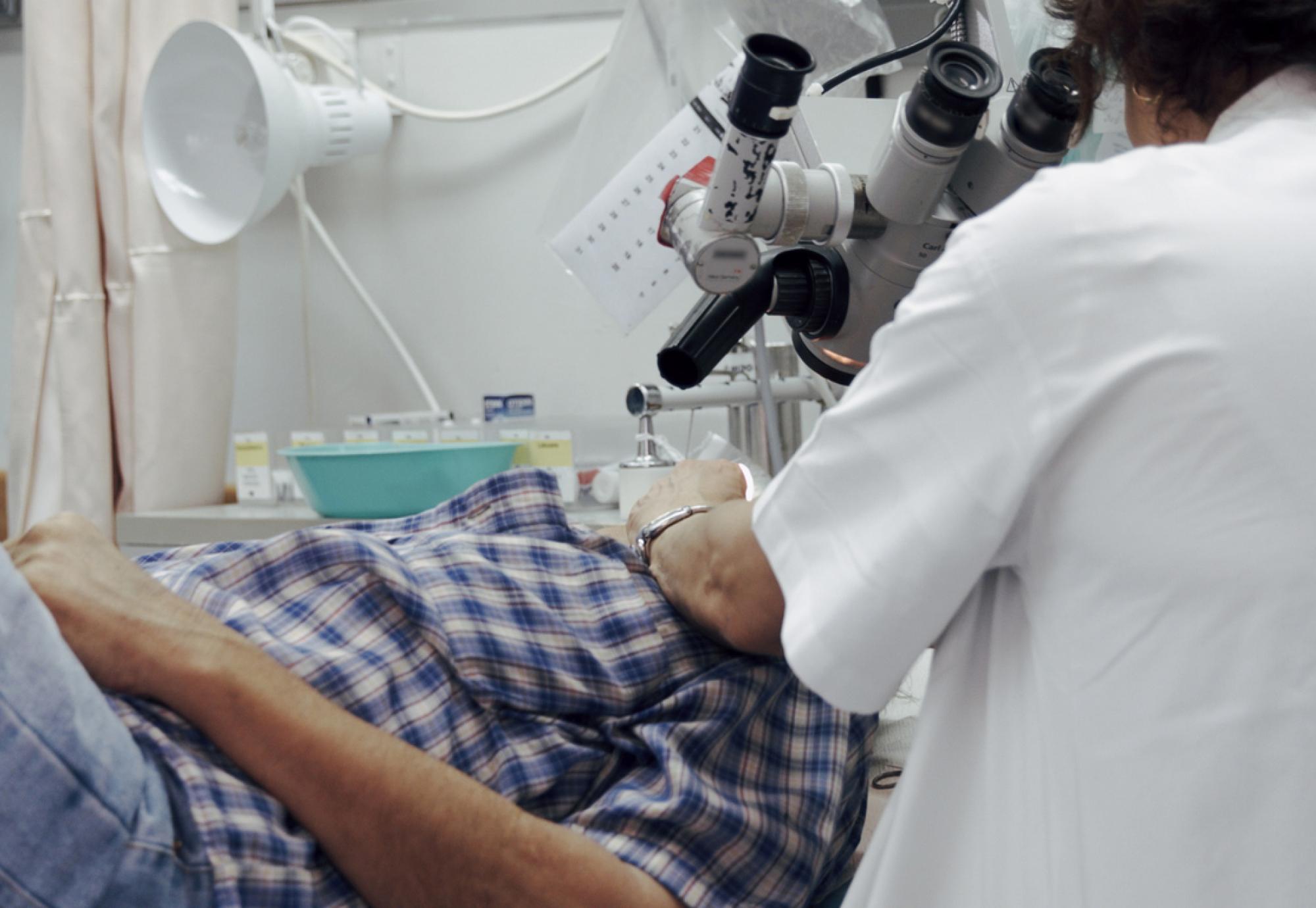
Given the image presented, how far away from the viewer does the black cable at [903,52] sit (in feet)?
3.31

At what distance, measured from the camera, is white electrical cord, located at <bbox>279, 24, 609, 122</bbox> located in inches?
76.7

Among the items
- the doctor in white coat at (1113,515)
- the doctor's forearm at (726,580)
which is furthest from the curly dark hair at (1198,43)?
the doctor's forearm at (726,580)

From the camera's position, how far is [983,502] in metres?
0.50

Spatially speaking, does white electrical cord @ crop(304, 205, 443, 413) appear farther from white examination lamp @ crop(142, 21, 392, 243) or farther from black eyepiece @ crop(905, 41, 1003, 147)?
black eyepiece @ crop(905, 41, 1003, 147)

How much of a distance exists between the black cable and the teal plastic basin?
0.66 meters

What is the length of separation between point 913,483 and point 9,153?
7.27ft

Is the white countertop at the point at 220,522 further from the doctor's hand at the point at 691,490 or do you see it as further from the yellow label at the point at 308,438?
the doctor's hand at the point at 691,490

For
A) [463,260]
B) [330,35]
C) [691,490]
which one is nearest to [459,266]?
[463,260]

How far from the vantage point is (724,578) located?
69cm

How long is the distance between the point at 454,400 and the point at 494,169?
41cm

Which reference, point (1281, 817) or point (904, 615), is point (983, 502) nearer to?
point (904, 615)

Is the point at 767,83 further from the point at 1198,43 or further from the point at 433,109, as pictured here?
the point at 433,109

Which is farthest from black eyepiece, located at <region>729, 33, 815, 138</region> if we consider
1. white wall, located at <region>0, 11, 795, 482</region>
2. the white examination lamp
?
white wall, located at <region>0, 11, 795, 482</region>

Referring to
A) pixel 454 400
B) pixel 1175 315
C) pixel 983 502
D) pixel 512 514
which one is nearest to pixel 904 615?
pixel 983 502
